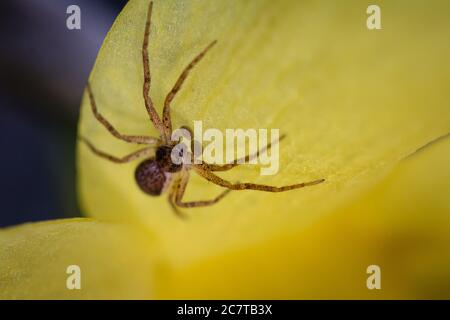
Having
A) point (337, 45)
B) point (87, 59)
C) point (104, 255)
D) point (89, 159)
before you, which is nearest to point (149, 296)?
point (104, 255)

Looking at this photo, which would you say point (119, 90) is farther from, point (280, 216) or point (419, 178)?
point (419, 178)

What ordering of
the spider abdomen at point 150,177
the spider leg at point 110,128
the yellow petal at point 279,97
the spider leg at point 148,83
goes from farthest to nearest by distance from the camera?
the spider abdomen at point 150,177 < the spider leg at point 110,128 < the spider leg at point 148,83 < the yellow petal at point 279,97

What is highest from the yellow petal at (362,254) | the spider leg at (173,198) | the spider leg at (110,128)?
the spider leg at (110,128)

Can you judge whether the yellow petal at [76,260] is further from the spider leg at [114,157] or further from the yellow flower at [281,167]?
the spider leg at [114,157]

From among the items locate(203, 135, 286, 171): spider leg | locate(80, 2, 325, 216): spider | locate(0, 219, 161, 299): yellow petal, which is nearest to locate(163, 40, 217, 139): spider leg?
locate(80, 2, 325, 216): spider

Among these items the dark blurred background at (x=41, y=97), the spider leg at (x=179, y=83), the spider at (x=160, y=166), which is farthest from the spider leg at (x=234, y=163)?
the dark blurred background at (x=41, y=97)

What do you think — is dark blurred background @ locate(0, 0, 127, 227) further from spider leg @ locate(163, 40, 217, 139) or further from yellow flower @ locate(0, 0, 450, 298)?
spider leg @ locate(163, 40, 217, 139)

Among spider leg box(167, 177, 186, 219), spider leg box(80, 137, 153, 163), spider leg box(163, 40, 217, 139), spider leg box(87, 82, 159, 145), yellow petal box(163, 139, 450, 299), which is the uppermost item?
spider leg box(163, 40, 217, 139)
